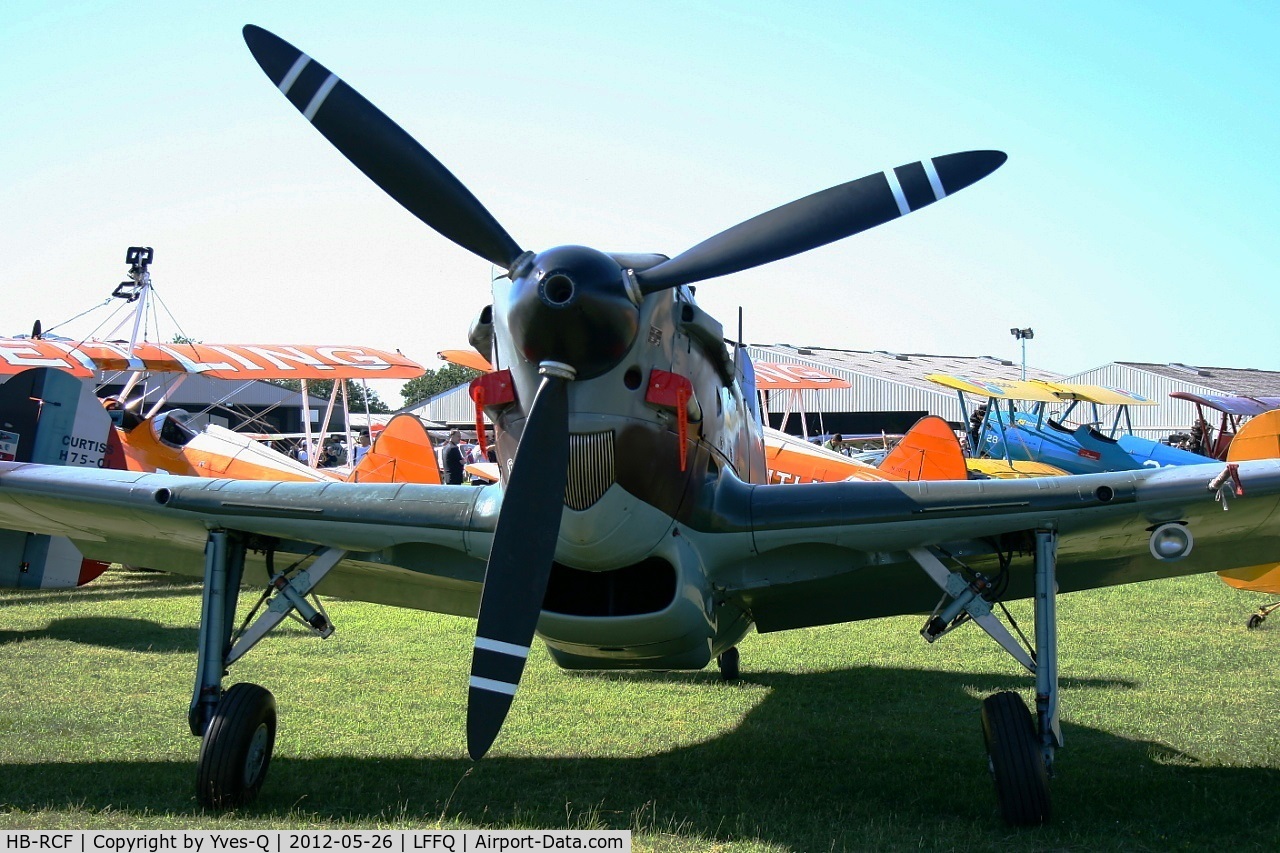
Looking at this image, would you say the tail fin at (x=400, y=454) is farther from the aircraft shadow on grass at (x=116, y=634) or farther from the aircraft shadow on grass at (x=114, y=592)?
the aircraft shadow on grass at (x=114, y=592)

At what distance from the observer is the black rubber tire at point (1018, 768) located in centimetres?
490

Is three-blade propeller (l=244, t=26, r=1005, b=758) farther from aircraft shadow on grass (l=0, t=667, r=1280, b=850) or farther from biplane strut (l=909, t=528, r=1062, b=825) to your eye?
biplane strut (l=909, t=528, r=1062, b=825)

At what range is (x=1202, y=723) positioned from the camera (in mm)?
7113

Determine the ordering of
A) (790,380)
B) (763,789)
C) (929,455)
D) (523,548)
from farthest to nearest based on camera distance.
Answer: (790,380), (929,455), (763,789), (523,548)

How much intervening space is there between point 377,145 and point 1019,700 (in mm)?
3931

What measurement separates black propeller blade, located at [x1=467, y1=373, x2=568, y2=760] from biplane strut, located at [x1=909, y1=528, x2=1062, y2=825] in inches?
79.2

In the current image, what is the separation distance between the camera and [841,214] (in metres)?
4.76

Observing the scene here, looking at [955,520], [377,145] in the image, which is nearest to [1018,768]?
[955,520]

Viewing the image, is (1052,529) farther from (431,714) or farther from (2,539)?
(2,539)

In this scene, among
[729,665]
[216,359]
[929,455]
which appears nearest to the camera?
[729,665]

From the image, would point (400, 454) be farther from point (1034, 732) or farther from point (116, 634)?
point (1034, 732)

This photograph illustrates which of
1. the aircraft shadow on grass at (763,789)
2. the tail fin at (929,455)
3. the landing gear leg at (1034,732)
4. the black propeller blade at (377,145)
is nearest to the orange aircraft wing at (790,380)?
the tail fin at (929,455)

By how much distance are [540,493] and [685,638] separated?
142 centimetres
